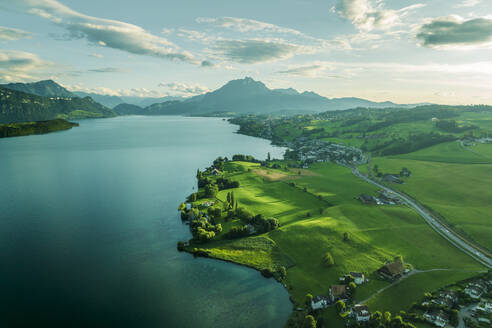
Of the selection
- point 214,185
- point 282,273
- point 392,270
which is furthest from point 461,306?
point 214,185

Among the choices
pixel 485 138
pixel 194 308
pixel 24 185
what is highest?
pixel 485 138

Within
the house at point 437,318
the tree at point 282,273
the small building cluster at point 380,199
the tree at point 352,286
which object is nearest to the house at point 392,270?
the tree at point 352,286

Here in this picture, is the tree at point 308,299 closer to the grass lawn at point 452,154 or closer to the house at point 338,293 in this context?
the house at point 338,293

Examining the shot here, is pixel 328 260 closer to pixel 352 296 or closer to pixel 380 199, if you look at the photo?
pixel 352 296

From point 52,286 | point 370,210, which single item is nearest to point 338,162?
point 370,210

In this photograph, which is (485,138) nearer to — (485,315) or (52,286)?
(485,315)

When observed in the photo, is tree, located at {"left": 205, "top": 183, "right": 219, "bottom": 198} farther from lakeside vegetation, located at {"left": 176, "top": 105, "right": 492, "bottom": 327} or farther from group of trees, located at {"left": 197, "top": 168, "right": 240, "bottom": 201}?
lakeside vegetation, located at {"left": 176, "top": 105, "right": 492, "bottom": 327}
